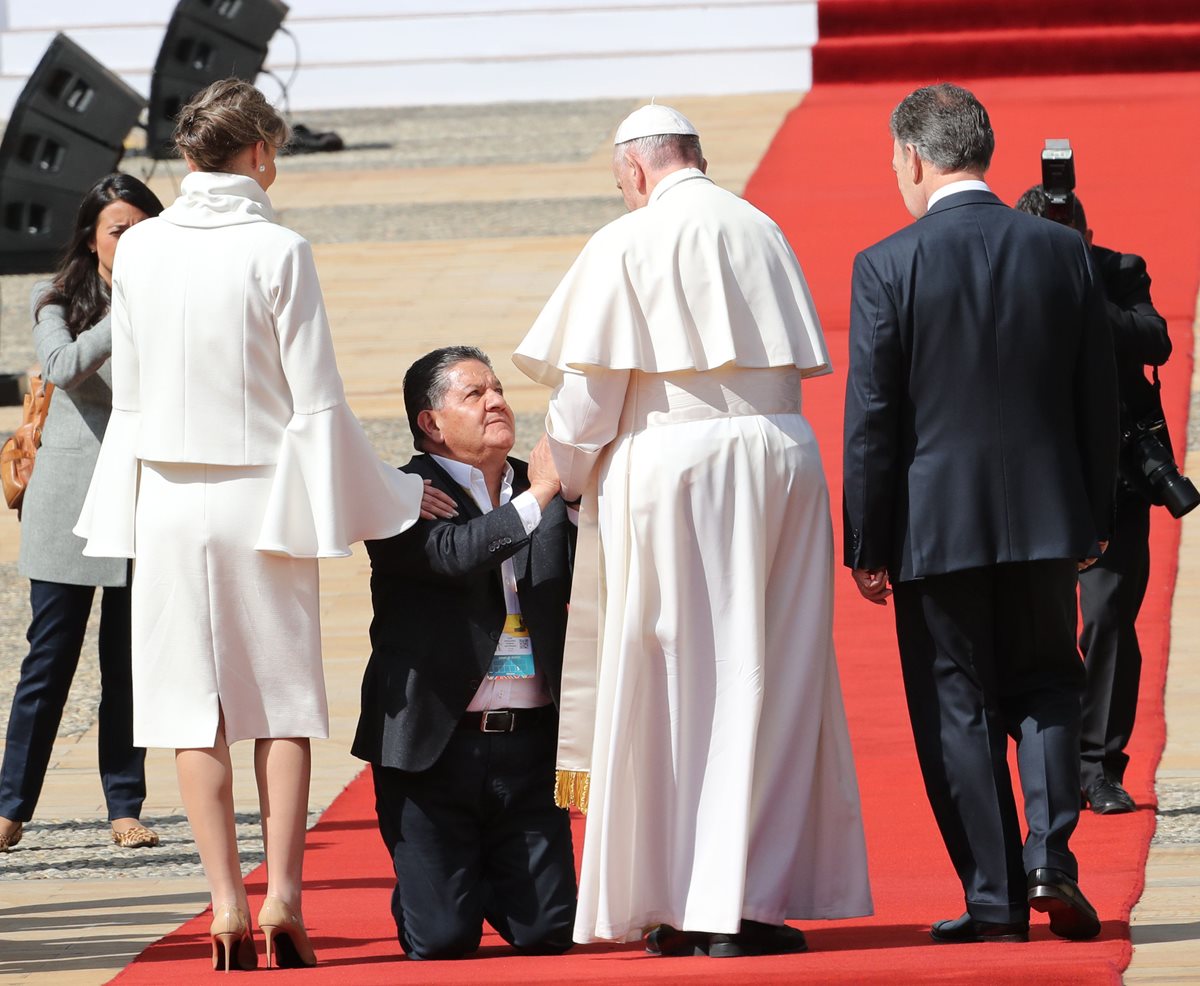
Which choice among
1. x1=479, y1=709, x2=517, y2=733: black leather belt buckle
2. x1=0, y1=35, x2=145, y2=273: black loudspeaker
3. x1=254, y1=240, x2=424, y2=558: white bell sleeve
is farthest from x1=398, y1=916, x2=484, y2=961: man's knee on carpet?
x1=0, y1=35, x2=145, y2=273: black loudspeaker

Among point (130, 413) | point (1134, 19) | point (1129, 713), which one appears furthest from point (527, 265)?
point (130, 413)

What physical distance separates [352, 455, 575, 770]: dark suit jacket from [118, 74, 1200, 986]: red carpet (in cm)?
43

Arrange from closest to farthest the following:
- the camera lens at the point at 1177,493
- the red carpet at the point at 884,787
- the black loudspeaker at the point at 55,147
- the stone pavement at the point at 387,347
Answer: the red carpet at the point at 884,787 < the stone pavement at the point at 387,347 < the camera lens at the point at 1177,493 < the black loudspeaker at the point at 55,147

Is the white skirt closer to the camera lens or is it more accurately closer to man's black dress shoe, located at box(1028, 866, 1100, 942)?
man's black dress shoe, located at box(1028, 866, 1100, 942)

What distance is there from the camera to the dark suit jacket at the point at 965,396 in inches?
153

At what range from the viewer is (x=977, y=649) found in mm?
3943

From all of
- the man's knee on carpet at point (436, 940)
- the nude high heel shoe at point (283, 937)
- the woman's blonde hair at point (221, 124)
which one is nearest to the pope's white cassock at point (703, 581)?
the man's knee on carpet at point (436, 940)

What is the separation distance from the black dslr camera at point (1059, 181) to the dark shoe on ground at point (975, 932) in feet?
5.99

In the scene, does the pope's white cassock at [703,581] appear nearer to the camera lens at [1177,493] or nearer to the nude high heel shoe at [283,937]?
the nude high heel shoe at [283,937]

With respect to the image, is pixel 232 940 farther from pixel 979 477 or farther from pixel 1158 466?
pixel 1158 466

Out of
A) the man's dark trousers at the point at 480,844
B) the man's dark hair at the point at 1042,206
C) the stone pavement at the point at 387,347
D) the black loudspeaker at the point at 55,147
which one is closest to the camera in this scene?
the man's dark trousers at the point at 480,844

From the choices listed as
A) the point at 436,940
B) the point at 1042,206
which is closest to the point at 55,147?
the point at 1042,206

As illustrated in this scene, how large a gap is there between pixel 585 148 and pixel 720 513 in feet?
39.0

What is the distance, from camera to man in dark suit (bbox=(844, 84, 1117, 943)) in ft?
12.7
